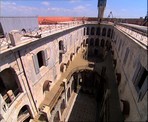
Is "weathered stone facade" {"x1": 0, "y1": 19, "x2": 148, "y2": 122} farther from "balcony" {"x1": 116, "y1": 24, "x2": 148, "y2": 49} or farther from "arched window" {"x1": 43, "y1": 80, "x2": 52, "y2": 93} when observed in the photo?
"balcony" {"x1": 116, "y1": 24, "x2": 148, "y2": 49}

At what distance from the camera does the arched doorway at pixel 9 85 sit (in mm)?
9212

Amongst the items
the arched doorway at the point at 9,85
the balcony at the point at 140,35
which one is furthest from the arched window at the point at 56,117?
the balcony at the point at 140,35

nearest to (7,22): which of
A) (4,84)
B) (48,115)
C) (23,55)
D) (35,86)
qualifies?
(23,55)

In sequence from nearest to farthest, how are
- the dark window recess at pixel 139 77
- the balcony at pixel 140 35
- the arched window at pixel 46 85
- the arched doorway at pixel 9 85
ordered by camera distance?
1. the dark window recess at pixel 139 77
2. the balcony at pixel 140 35
3. the arched doorway at pixel 9 85
4. the arched window at pixel 46 85

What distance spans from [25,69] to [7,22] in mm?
5225

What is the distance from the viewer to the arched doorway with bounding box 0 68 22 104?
30.2 feet

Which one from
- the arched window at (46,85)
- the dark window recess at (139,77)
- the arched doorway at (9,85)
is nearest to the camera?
the dark window recess at (139,77)

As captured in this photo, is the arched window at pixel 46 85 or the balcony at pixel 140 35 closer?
the balcony at pixel 140 35

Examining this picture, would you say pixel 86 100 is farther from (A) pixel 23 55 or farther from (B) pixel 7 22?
(B) pixel 7 22

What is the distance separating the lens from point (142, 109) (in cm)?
658

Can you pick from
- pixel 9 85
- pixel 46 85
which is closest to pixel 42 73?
pixel 46 85

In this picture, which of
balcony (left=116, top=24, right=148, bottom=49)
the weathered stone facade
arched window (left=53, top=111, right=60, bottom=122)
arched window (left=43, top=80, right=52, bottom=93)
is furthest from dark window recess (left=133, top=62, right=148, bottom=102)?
arched window (left=53, top=111, right=60, bottom=122)

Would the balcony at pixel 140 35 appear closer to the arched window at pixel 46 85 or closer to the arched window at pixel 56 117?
the arched window at pixel 46 85

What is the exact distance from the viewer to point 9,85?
34.5 feet
